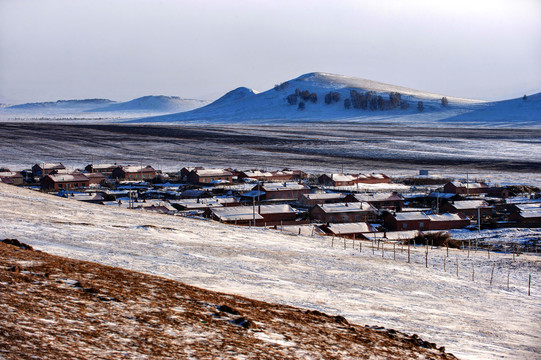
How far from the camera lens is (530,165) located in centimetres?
8044

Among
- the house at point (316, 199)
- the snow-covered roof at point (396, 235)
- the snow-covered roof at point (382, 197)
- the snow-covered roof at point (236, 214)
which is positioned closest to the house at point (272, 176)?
the house at point (316, 199)

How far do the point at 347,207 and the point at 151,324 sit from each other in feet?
119

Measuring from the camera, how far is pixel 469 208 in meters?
43.7

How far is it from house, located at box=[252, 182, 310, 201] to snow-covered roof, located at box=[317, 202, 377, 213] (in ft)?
28.5

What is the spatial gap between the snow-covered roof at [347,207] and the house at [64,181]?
1082 inches

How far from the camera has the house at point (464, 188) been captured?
53.8 m

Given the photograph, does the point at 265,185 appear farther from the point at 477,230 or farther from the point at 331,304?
the point at 331,304

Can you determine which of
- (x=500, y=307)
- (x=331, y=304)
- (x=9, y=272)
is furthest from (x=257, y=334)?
(x=500, y=307)

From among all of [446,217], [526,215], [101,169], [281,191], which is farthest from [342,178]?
[101,169]

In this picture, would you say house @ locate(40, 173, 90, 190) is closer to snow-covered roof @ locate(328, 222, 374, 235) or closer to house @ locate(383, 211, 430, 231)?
snow-covered roof @ locate(328, 222, 374, 235)

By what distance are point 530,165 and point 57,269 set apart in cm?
8084

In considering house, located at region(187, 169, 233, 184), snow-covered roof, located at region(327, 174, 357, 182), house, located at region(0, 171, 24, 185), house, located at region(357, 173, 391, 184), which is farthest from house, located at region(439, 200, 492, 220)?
house, located at region(0, 171, 24, 185)

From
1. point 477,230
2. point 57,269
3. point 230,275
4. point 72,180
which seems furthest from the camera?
point 72,180

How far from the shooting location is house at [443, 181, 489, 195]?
53844 mm
